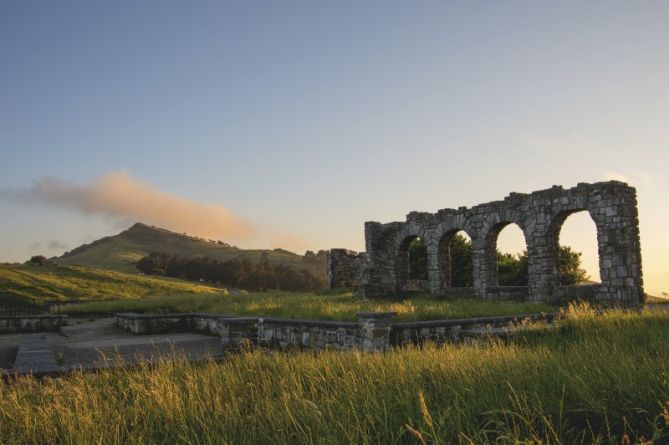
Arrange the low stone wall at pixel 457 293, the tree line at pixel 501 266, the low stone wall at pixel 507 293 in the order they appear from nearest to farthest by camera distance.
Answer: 1. the low stone wall at pixel 507 293
2. the low stone wall at pixel 457 293
3. the tree line at pixel 501 266

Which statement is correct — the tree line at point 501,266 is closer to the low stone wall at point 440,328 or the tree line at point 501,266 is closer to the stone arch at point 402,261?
the stone arch at point 402,261

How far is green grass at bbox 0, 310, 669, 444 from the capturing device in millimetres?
3824

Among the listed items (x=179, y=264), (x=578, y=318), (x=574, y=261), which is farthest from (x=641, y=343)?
(x=179, y=264)

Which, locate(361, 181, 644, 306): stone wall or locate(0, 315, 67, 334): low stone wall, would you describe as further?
locate(361, 181, 644, 306): stone wall

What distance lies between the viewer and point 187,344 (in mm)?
11625

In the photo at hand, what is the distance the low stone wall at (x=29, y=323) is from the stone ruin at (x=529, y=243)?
12.2 m

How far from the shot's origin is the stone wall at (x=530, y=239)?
629 inches

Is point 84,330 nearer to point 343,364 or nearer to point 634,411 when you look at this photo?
point 343,364

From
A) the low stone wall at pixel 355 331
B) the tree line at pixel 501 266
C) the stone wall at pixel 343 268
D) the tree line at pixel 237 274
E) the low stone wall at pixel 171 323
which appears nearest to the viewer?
the low stone wall at pixel 355 331

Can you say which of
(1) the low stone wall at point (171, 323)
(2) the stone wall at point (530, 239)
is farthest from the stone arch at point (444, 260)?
(1) the low stone wall at point (171, 323)

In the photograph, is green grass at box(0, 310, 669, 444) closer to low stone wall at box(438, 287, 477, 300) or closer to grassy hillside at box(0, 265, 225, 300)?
low stone wall at box(438, 287, 477, 300)

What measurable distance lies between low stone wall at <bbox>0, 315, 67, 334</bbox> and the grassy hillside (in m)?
18.1

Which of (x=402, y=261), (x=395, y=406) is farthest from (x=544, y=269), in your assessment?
(x=395, y=406)

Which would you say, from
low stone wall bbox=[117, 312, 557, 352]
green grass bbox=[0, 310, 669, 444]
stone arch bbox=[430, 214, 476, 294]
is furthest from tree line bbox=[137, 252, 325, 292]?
green grass bbox=[0, 310, 669, 444]
